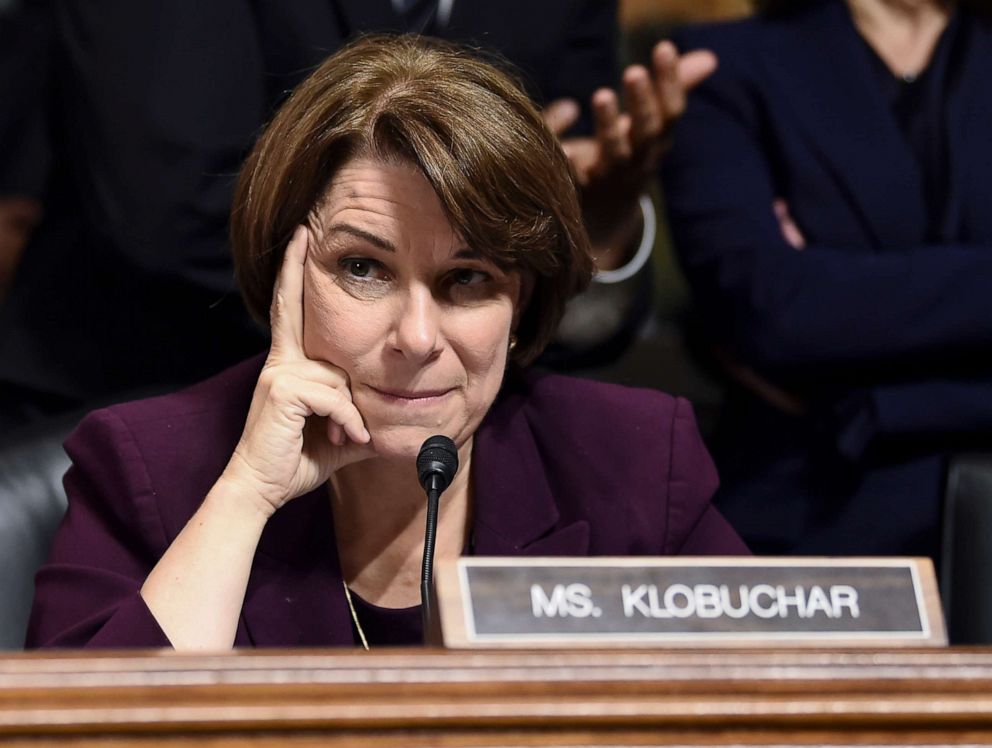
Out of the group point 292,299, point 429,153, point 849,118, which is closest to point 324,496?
point 292,299

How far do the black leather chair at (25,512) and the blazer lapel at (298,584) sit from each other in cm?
22

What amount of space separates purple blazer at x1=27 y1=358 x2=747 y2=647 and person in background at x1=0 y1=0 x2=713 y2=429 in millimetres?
286

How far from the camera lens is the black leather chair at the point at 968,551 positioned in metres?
1.52

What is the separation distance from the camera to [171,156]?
67.5 inches

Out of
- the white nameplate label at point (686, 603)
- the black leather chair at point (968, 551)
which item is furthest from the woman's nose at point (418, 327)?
the black leather chair at point (968, 551)

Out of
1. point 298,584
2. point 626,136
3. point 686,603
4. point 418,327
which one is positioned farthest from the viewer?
point 626,136

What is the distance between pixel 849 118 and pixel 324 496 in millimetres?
961

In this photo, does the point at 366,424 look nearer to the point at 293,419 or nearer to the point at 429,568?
the point at 293,419

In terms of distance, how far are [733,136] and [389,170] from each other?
771 mm

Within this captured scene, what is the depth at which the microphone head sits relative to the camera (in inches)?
47.2

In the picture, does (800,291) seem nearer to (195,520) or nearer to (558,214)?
(558,214)

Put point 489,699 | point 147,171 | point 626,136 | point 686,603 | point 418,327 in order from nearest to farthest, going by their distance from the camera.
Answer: point 489,699
point 686,603
point 418,327
point 147,171
point 626,136

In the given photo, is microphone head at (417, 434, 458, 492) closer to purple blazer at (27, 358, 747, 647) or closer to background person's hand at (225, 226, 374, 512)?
background person's hand at (225, 226, 374, 512)

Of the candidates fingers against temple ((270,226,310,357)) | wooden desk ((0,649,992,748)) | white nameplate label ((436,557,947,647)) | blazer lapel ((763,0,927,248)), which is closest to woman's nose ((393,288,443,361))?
fingers against temple ((270,226,310,357))
